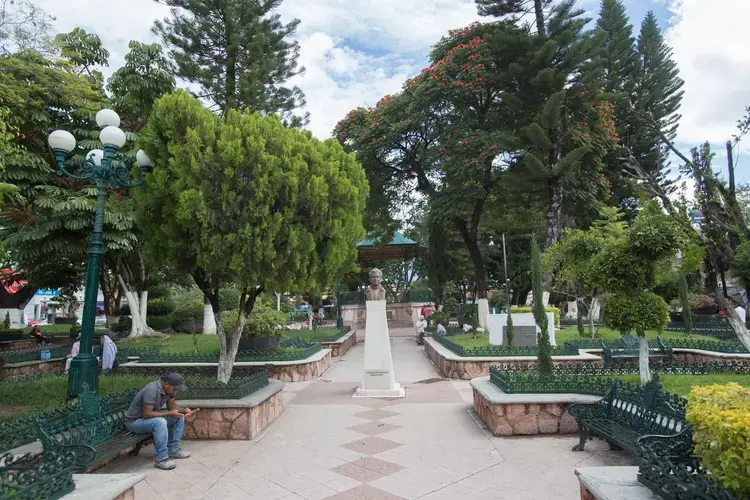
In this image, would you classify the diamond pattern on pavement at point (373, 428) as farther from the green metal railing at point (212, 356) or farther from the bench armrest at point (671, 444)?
the green metal railing at point (212, 356)

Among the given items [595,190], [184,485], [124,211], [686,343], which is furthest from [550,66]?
[184,485]

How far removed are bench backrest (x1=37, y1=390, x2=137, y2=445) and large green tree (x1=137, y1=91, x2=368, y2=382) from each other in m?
2.03

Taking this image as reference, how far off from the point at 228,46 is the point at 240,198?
14.7 meters

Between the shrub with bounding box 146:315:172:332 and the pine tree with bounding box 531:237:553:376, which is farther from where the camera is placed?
the shrub with bounding box 146:315:172:332

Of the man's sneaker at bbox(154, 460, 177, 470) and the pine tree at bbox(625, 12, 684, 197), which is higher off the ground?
the pine tree at bbox(625, 12, 684, 197)

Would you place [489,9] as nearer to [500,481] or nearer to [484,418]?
[484,418]

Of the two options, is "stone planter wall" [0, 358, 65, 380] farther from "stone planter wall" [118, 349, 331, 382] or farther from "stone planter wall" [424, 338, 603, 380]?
"stone planter wall" [424, 338, 603, 380]

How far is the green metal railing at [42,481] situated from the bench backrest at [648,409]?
4642 millimetres

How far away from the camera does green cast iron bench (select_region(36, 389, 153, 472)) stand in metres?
3.99

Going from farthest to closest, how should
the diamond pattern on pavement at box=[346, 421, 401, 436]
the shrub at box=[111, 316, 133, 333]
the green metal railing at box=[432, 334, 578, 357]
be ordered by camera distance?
the shrub at box=[111, 316, 133, 333] → the green metal railing at box=[432, 334, 578, 357] → the diamond pattern on pavement at box=[346, 421, 401, 436]

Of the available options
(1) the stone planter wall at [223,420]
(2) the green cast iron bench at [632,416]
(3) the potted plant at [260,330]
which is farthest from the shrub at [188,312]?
(2) the green cast iron bench at [632,416]

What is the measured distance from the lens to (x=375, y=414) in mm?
7461

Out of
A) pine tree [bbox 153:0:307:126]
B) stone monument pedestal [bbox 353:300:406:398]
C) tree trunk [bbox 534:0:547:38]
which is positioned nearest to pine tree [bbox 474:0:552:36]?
tree trunk [bbox 534:0:547:38]

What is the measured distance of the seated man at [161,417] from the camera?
496 centimetres
